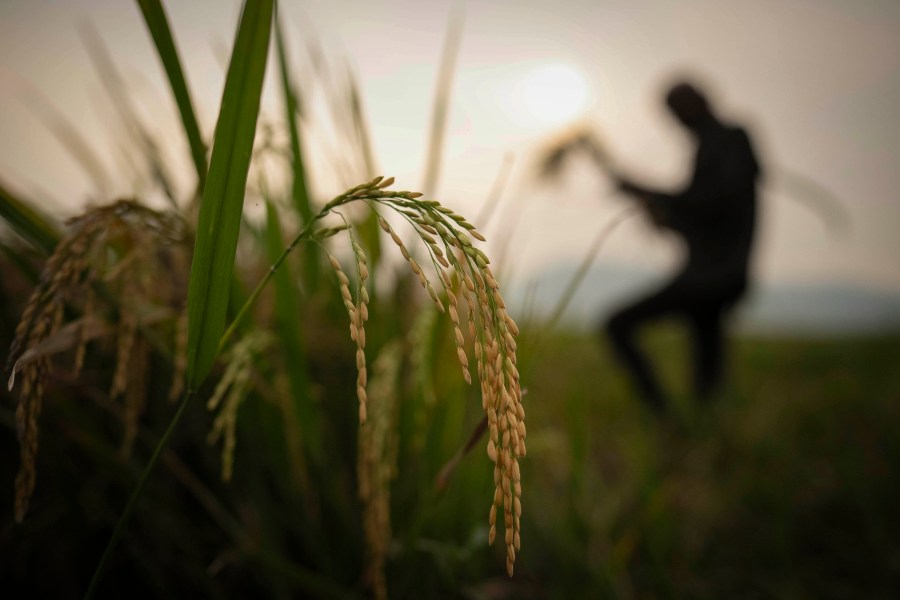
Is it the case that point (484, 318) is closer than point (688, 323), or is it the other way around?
point (484, 318)

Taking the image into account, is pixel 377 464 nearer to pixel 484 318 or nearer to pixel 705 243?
pixel 484 318

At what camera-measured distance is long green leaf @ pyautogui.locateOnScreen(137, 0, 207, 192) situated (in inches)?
25.1

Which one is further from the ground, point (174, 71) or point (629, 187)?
point (174, 71)

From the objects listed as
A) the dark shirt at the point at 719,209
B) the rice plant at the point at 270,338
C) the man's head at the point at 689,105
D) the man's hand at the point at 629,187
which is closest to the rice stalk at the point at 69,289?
the rice plant at the point at 270,338

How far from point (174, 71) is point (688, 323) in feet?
15.0

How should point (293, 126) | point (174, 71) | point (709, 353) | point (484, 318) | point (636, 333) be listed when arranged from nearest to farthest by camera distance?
point (484, 318) < point (174, 71) < point (293, 126) < point (636, 333) < point (709, 353)

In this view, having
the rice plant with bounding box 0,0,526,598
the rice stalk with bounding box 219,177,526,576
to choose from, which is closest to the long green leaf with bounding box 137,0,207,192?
the rice plant with bounding box 0,0,526,598

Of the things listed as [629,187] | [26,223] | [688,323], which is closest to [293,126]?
[26,223]

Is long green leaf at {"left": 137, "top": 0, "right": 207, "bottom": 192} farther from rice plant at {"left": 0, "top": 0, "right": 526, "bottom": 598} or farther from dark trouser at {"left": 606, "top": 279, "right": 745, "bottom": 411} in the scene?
dark trouser at {"left": 606, "top": 279, "right": 745, "bottom": 411}

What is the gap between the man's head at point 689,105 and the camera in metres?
3.99

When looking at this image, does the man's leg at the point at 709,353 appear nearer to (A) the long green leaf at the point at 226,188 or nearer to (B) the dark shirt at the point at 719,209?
(B) the dark shirt at the point at 719,209

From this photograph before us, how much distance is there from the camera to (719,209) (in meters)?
3.77

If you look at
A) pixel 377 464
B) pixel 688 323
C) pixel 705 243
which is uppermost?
pixel 377 464

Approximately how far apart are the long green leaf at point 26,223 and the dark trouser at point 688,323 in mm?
3975
